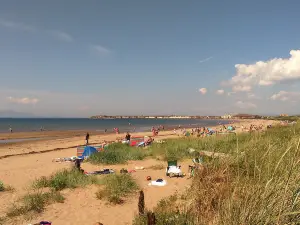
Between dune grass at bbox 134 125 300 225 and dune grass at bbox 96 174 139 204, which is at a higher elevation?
dune grass at bbox 134 125 300 225

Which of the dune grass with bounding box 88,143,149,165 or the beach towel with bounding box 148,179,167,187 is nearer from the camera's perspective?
the beach towel with bounding box 148,179,167,187

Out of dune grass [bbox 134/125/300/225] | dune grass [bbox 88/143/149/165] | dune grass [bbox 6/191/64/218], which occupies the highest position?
dune grass [bbox 134/125/300/225]

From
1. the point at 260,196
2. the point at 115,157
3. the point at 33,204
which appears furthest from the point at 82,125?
the point at 260,196

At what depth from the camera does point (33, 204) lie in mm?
7965

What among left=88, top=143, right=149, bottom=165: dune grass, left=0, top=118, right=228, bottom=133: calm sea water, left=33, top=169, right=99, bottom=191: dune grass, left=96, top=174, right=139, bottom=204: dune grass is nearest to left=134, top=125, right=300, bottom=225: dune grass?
left=96, top=174, right=139, bottom=204: dune grass

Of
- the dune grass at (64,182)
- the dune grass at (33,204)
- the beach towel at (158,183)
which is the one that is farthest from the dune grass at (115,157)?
the dune grass at (33,204)

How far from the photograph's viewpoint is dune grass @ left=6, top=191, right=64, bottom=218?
7.54m

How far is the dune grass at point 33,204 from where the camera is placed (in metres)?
7.54

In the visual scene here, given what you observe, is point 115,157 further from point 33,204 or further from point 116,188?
point 33,204

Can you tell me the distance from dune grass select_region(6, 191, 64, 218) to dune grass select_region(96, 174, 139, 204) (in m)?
1.40

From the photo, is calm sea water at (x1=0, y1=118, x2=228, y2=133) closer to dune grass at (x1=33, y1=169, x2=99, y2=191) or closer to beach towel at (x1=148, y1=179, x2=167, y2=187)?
dune grass at (x1=33, y1=169, x2=99, y2=191)

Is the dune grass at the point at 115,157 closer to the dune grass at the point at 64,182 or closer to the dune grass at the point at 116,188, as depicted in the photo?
the dune grass at the point at 64,182

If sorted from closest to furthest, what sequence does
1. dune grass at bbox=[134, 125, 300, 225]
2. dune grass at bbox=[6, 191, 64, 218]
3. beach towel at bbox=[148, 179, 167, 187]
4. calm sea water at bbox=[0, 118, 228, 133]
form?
1. dune grass at bbox=[134, 125, 300, 225]
2. dune grass at bbox=[6, 191, 64, 218]
3. beach towel at bbox=[148, 179, 167, 187]
4. calm sea water at bbox=[0, 118, 228, 133]

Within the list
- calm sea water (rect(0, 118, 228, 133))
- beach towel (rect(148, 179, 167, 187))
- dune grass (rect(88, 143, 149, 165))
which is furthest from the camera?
calm sea water (rect(0, 118, 228, 133))
